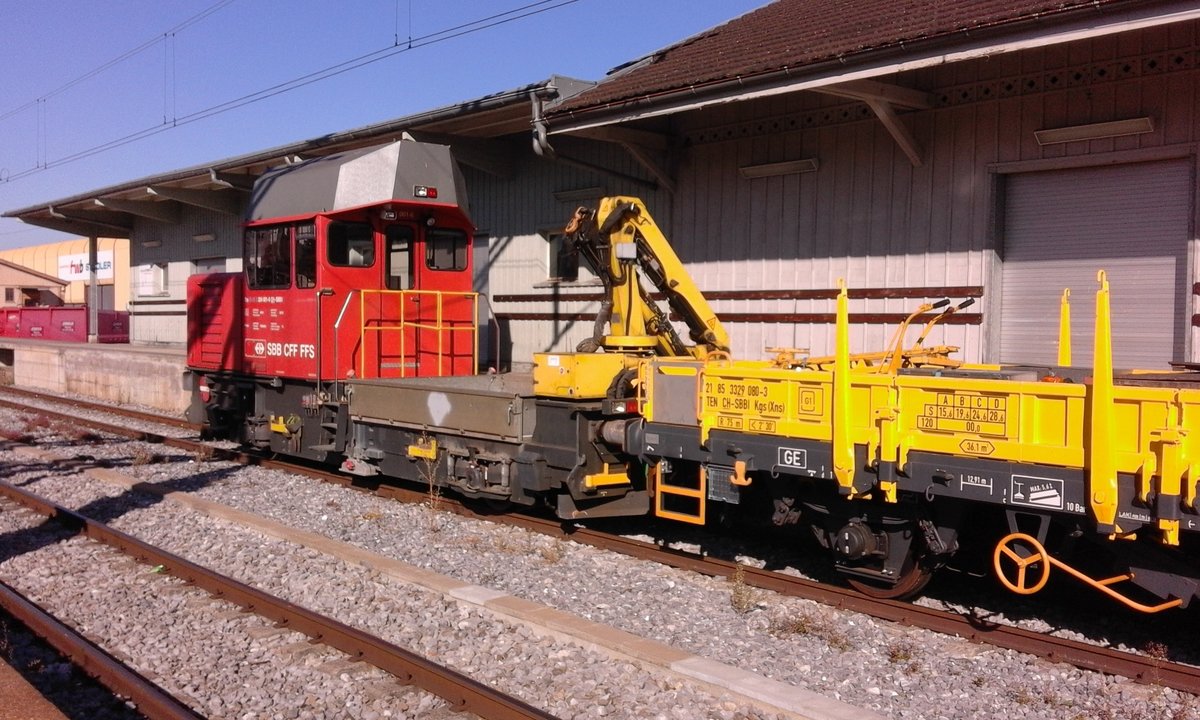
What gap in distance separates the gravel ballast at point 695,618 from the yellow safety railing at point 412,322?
2.06 meters

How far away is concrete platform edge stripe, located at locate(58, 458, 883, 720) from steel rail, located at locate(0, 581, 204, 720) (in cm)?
204

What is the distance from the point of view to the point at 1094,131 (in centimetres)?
936

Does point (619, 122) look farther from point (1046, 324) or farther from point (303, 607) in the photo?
point (303, 607)

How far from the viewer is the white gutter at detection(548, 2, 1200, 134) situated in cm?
757

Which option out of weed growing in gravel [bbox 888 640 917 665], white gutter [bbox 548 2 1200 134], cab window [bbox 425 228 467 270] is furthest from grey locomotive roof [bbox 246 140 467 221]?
weed growing in gravel [bbox 888 640 917 665]

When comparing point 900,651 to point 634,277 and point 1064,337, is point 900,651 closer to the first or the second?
point 1064,337

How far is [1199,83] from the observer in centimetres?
872

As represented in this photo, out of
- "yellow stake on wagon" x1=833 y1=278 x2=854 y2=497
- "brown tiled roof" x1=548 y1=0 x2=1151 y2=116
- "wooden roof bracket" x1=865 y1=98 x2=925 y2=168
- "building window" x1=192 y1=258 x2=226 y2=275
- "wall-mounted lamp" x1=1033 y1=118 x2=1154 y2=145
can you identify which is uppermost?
"brown tiled roof" x1=548 y1=0 x2=1151 y2=116

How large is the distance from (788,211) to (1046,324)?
134 inches

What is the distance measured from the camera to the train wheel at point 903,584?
258 inches

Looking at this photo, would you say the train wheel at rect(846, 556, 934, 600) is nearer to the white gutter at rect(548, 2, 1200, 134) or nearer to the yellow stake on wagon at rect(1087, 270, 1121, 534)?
the yellow stake on wagon at rect(1087, 270, 1121, 534)

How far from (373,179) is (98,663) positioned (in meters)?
6.77

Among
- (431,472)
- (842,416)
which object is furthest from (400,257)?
(842,416)

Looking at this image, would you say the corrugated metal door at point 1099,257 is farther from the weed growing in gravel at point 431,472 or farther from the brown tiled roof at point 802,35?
the weed growing in gravel at point 431,472
